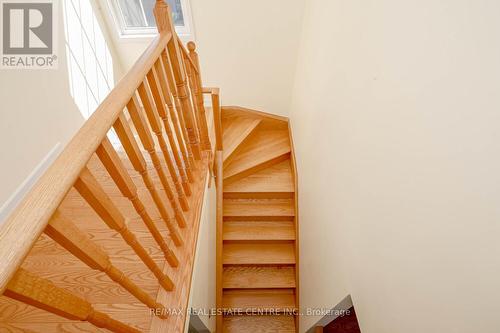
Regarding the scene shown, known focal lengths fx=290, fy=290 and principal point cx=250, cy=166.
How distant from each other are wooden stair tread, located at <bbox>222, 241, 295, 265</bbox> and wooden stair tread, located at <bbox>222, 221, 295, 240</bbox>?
4.6 inches

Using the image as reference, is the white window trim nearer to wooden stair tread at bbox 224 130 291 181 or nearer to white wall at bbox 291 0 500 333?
wooden stair tread at bbox 224 130 291 181

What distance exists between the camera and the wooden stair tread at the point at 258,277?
9.75 ft

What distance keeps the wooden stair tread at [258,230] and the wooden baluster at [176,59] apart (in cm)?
157

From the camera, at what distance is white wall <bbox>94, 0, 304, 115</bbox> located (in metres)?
2.73

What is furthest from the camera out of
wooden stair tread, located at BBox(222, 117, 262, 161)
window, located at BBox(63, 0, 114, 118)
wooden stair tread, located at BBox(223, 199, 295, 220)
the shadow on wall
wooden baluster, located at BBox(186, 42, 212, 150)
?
wooden stair tread, located at BBox(222, 117, 262, 161)

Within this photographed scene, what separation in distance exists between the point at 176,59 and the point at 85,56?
1531mm

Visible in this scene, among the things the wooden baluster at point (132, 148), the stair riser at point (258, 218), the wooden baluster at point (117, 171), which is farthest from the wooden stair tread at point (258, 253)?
the wooden baluster at point (117, 171)

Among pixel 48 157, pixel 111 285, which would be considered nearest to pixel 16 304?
pixel 111 285

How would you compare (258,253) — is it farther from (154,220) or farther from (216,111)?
(154,220)

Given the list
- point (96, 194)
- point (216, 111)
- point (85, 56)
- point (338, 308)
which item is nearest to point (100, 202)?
point (96, 194)

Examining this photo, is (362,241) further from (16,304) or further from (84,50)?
(84,50)

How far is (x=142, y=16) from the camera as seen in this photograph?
293cm

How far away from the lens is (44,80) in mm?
1865

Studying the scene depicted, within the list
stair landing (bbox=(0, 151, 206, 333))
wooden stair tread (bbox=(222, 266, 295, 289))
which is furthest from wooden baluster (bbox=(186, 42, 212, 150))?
wooden stair tread (bbox=(222, 266, 295, 289))
